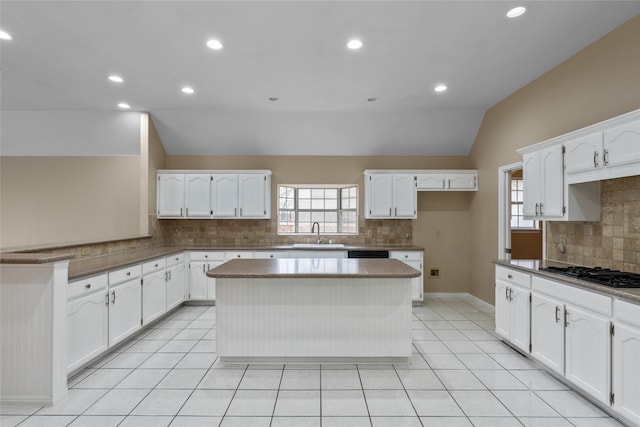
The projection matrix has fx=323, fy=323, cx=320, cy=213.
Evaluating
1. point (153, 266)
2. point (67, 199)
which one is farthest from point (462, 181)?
point (67, 199)

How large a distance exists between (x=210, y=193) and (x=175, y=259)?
1241 mm

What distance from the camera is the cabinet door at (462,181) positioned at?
5.25 metres

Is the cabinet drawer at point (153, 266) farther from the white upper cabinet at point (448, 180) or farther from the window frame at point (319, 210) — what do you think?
the white upper cabinet at point (448, 180)

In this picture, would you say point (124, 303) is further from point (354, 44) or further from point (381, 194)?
point (381, 194)

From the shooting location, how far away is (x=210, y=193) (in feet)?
17.5

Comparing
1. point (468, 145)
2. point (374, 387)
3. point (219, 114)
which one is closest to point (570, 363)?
point (374, 387)

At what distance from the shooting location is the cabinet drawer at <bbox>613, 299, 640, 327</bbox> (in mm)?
1959

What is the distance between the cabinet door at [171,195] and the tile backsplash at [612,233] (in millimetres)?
5259

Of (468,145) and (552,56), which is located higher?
(552,56)

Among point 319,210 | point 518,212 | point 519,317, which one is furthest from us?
point 518,212

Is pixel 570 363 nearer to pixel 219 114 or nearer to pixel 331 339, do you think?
pixel 331 339

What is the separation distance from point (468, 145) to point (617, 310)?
3.86 m

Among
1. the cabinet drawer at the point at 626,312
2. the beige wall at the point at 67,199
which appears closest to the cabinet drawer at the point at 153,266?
the beige wall at the point at 67,199

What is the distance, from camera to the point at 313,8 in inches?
97.5
